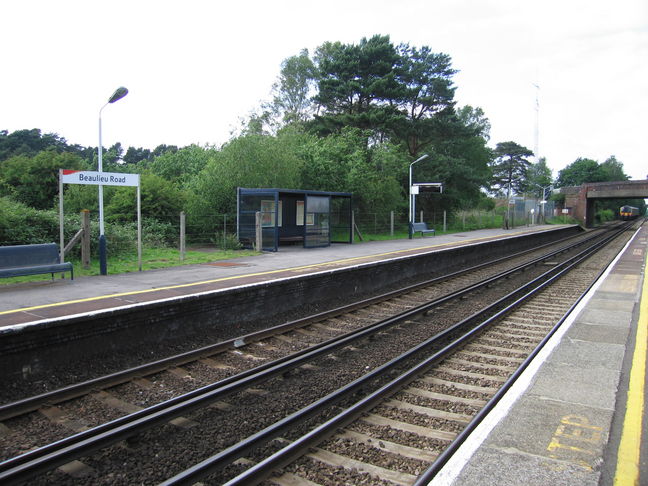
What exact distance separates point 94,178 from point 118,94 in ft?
6.49

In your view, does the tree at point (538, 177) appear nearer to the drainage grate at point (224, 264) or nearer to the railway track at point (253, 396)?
the drainage grate at point (224, 264)

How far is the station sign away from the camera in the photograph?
10.8 metres

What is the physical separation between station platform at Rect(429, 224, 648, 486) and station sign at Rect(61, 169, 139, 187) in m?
9.58

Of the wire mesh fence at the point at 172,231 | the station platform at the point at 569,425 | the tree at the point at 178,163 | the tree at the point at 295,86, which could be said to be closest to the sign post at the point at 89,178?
the wire mesh fence at the point at 172,231

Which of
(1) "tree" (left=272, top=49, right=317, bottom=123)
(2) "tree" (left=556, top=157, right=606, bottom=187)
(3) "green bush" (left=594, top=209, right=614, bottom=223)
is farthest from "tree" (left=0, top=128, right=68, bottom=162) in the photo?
(2) "tree" (left=556, top=157, right=606, bottom=187)

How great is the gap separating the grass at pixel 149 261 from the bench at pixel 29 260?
702 millimetres

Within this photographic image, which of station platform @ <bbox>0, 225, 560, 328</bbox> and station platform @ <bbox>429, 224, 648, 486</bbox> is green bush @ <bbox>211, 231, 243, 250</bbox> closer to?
station platform @ <bbox>0, 225, 560, 328</bbox>

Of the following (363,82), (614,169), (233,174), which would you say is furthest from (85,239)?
(614,169)

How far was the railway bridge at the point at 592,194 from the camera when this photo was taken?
201 feet

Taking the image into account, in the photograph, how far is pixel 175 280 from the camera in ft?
36.6

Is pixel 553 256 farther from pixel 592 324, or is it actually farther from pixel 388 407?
pixel 388 407

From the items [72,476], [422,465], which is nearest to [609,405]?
[422,465]

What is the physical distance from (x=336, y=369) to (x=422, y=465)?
8.39ft

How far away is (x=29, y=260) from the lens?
33.0 ft
